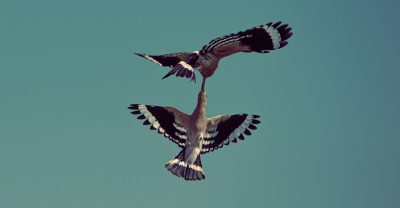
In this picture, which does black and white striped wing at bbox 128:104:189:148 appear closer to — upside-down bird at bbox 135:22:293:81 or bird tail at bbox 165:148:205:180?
bird tail at bbox 165:148:205:180

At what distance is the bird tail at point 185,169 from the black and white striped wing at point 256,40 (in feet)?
2.88

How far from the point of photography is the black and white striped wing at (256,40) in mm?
4930

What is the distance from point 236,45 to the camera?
16.5 ft

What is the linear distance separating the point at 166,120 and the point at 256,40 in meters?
1.03

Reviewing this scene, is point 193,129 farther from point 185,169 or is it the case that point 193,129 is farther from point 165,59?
point 165,59

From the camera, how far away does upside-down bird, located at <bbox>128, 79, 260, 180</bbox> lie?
5094mm

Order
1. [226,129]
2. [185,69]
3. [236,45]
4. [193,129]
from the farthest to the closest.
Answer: [226,129] < [193,129] < [236,45] < [185,69]

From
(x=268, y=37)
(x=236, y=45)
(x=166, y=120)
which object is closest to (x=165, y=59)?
(x=166, y=120)

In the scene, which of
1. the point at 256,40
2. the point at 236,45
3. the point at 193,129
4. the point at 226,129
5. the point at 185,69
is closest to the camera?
the point at 185,69

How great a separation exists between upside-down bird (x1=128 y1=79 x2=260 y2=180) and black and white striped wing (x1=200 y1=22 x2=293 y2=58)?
0.37m

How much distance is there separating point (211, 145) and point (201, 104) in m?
0.42

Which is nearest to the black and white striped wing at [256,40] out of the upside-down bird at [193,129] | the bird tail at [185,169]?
the upside-down bird at [193,129]

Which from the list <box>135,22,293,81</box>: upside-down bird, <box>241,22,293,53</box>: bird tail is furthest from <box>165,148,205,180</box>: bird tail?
<box>241,22,293,53</box>: bird tail

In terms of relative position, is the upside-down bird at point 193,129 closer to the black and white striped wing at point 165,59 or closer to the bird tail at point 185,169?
Result: the bird tail at point 185,169
